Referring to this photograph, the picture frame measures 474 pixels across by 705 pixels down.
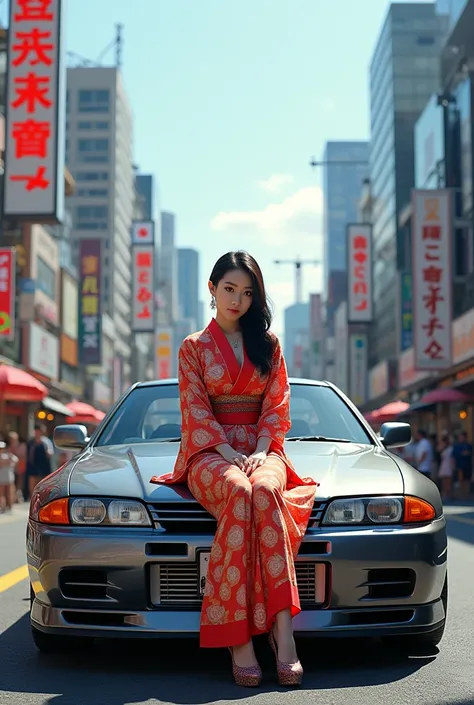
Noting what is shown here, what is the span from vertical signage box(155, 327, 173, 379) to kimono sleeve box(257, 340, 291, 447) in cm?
7989

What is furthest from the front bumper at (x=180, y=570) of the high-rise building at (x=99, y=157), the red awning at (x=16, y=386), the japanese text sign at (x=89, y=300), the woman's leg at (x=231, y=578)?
the high-rise building at (x=99, y=157)

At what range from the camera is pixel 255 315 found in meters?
4.65

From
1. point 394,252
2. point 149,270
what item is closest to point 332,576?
point 149,270

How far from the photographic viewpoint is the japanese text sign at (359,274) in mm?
53406

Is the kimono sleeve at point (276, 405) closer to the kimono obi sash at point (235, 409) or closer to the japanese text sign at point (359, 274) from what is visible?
the kimono obi sash at point (235, 409)

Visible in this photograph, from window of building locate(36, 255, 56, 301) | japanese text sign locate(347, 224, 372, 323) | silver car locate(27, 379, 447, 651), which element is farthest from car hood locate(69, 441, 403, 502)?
japanese text sign locate(347, 224, 372, 323)

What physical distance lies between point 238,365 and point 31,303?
30.2 m

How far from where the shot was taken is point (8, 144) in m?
23.9

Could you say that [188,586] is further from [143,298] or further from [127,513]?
[143,298]

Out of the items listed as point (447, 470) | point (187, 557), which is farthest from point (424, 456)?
point (187, 557)

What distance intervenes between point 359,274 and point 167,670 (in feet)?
165

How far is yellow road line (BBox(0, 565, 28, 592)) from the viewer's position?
7.07 meters

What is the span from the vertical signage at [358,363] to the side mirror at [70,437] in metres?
65.3

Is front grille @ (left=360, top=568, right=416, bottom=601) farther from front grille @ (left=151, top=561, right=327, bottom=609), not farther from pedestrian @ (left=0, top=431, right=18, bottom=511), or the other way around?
pedestrian @ (left=0, top=431, right=18, bottom=511)
